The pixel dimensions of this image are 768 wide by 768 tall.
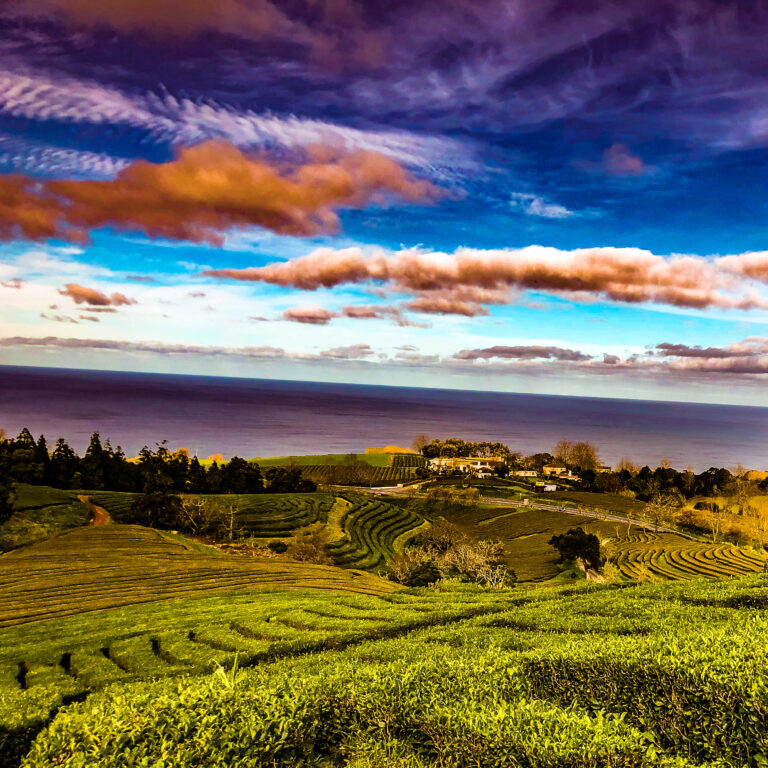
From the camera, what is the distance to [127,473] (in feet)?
330

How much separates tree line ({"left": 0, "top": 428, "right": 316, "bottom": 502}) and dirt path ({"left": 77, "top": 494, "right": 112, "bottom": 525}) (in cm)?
1071

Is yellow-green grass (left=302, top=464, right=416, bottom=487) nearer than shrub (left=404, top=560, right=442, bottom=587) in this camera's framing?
No

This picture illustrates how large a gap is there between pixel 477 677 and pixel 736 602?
18.0 m

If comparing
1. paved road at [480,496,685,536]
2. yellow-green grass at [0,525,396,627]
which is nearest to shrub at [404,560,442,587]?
yellow-green grass at [0,525,396,627]

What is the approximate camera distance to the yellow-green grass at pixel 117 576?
30359mm

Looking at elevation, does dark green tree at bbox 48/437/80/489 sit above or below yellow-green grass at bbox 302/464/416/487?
above

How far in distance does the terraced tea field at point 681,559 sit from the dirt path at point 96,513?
230 feet

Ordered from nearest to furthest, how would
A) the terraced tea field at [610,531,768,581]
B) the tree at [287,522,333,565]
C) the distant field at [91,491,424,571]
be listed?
the terraced tea field at [610,531,768,581] < the tree at [287,522,333,565] < the distant field at [91,491,424,571]

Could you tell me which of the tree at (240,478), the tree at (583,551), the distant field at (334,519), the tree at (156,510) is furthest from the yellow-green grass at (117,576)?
the tree at (240,478)

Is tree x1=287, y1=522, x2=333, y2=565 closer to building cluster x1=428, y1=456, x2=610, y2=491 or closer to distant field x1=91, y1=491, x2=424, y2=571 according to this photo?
distant field x1=91, y1=491, x2=424, y2=571

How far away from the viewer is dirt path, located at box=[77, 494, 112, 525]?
67.0 m

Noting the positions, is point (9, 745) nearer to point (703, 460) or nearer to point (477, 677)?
point (477, 677)

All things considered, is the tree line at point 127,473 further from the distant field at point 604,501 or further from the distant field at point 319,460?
the distant field at point 604,501

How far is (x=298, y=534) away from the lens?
72562 mm
